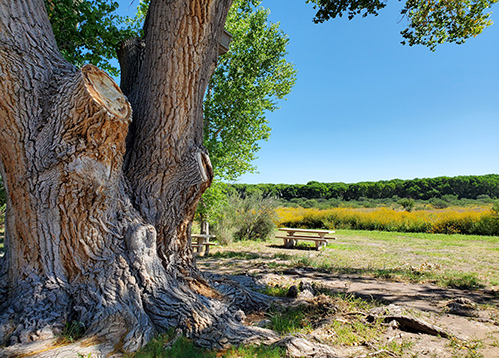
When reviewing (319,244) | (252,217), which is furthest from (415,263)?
(252,217)

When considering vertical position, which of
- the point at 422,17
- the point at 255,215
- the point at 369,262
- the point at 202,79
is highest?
the point at 422,17

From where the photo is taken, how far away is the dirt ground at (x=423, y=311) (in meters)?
2.64

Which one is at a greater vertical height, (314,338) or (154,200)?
(154,200)

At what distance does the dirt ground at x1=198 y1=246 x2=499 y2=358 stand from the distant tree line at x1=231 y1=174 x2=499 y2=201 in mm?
25015

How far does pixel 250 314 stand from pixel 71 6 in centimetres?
458

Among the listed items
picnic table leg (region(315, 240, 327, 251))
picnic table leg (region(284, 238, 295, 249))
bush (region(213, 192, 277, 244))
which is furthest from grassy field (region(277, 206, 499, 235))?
picnic table leg (region(315, 240, 327, 251))

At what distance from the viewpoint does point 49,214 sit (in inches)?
108

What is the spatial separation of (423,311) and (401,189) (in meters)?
34.1

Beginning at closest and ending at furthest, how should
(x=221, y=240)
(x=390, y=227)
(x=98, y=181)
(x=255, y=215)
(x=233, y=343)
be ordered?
(x=233, y=343) < (x=98, y=181) < (x=221, y=240) < (x=255, y=215) < (x=390, y=227)

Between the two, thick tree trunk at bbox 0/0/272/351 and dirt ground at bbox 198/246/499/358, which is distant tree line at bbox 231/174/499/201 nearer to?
dirt ground at bbox 198/246/499/358

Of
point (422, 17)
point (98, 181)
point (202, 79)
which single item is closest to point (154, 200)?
point (98, 181)

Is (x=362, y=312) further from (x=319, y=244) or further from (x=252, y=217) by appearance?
(x=252, y=217)

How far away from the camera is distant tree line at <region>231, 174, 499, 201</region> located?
105 feet

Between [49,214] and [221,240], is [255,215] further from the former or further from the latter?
[49,214]
